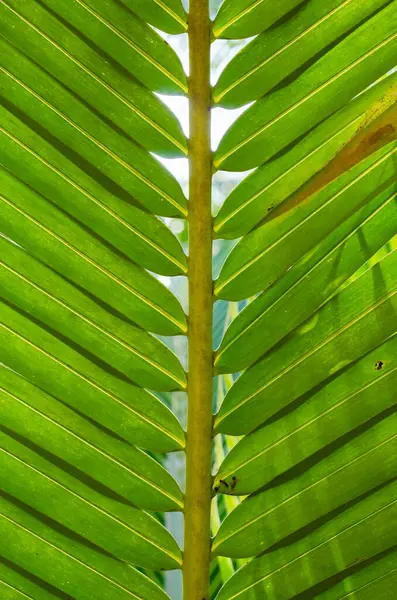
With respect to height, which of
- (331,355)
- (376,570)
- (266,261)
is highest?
(266,261)

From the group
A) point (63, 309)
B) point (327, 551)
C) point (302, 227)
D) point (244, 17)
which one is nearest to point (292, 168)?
point (302, 227)

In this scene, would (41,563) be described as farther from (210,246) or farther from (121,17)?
(121,17)

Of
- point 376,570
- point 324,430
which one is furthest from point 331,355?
point 376,570

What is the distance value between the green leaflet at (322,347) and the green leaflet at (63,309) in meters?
0.13

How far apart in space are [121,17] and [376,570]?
24.7 inches

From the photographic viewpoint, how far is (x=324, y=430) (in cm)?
67

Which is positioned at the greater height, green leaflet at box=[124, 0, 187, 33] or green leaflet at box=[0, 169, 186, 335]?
green leaflet at box=[124, 0, 187, 33]

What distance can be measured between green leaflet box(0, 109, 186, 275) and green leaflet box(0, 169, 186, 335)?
0.01 m

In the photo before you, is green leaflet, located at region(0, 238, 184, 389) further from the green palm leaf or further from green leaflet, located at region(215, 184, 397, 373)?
green leaflet, located at region(215, 184, 397, 373)

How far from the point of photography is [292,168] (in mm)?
686

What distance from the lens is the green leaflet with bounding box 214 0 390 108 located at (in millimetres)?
672

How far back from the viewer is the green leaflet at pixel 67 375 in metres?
0.69

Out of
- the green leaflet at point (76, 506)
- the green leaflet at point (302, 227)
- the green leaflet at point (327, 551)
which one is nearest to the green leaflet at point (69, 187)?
the green leaflet at point (302, 227)

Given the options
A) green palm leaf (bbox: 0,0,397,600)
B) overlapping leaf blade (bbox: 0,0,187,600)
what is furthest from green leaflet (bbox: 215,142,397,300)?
overlapping leaf blade (bbox: 0,0,187,600)
